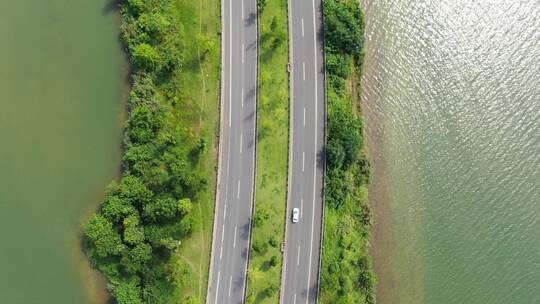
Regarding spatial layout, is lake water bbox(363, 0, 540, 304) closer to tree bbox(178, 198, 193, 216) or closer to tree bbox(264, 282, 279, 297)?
tree bbox(264, 282, 279, 297)

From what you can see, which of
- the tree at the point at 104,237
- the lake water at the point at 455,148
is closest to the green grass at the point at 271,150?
the lake water at the point at 455,148

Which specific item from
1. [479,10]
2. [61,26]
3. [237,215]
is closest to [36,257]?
[237,215]

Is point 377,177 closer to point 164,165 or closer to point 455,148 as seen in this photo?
point 455,148

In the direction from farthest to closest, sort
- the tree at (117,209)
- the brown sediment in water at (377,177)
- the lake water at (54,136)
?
the brown sediment in water at (377,177), the lake water at (54,136), the tree at (117,209)

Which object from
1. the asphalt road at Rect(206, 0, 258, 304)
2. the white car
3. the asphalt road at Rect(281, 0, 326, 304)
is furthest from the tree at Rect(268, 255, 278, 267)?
the white car

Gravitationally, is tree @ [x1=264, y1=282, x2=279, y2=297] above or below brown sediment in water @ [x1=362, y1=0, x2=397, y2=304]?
below

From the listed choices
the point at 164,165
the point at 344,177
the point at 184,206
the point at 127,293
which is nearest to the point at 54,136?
the point at 164,165

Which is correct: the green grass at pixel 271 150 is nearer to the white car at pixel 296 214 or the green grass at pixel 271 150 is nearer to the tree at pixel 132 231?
the white car at pixel 296 214

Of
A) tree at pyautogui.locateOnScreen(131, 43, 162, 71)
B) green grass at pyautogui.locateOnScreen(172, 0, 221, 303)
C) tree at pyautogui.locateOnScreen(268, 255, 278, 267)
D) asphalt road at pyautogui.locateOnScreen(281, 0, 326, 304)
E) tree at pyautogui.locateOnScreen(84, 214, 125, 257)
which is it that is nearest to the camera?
tree at pyautogui.locateOnScreen(84, 214, 125, 257)
